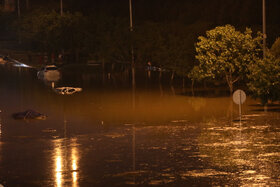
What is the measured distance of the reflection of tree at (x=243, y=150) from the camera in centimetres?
1850

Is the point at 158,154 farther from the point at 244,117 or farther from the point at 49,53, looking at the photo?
the point at 49,53

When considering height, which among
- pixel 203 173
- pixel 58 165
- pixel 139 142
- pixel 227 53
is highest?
pixel 227 53

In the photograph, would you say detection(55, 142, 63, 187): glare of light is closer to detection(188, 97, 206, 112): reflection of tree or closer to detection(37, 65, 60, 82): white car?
detection(188, 97, 206, 112): reflection of tree

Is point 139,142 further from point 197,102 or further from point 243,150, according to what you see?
point 197,102

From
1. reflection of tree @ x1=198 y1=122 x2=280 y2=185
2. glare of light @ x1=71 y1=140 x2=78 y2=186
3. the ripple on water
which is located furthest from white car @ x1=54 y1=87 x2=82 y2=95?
the ripple on water

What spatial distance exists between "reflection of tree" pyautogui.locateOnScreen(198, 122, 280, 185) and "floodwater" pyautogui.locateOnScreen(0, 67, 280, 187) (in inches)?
1.4

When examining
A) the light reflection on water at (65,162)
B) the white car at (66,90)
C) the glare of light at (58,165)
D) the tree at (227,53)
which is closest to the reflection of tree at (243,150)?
the light reflection on water at (65,162)

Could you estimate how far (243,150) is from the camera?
22.3 m

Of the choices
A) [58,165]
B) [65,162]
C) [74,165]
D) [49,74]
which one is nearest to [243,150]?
[74,165]

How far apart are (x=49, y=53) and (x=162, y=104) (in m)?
62.6

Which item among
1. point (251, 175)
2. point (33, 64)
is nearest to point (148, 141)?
point (251, 175)

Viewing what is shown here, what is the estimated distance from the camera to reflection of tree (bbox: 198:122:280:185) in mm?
18500

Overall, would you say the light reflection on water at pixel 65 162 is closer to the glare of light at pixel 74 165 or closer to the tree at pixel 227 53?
the glare of light at pixel 74 165

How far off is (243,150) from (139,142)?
4618 millimetres
